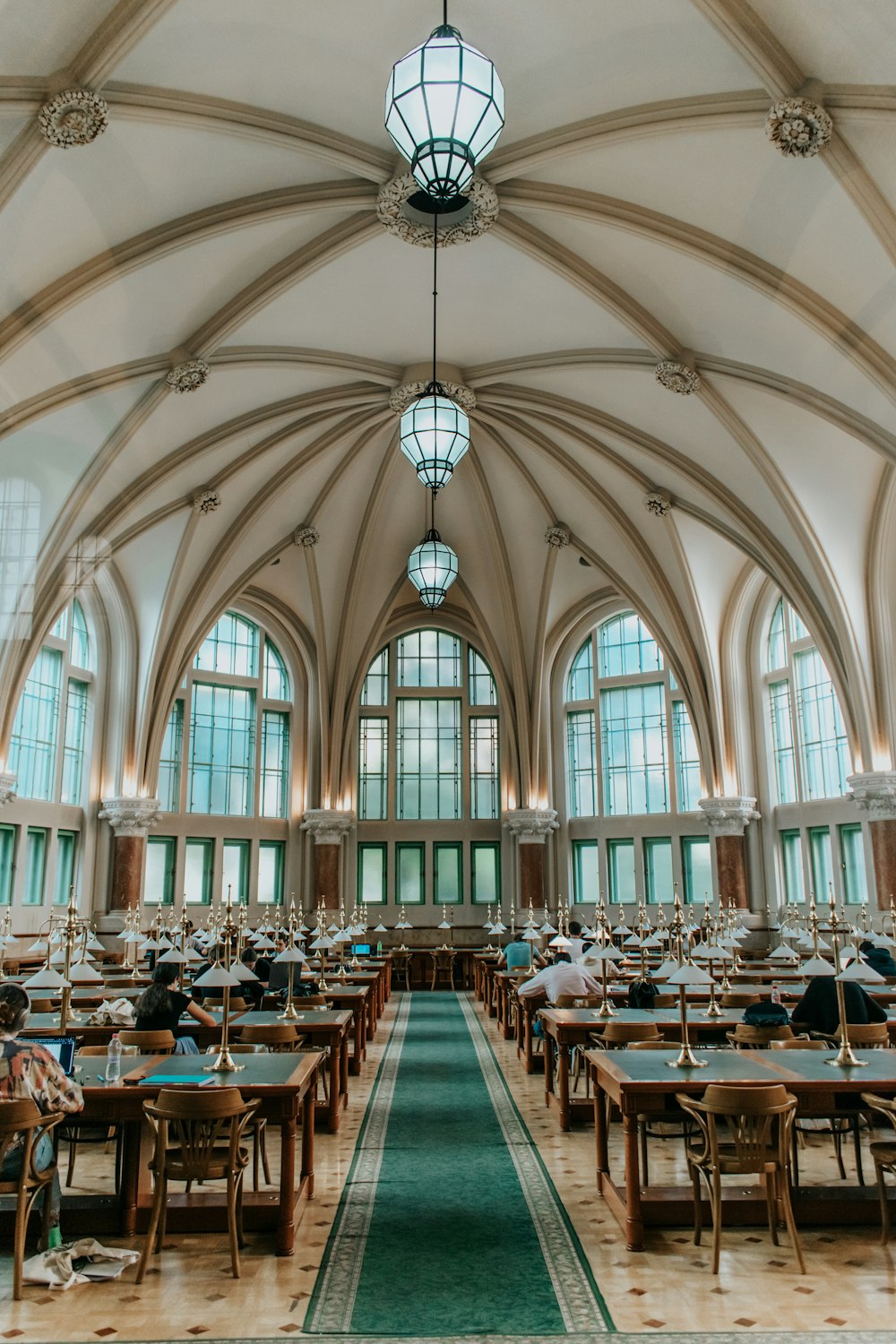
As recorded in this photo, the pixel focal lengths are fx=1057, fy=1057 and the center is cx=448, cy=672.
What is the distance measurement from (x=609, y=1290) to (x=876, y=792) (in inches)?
494

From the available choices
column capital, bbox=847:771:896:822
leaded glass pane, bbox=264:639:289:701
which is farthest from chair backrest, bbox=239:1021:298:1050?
leaded glass pane, bbox=264:639:289:701

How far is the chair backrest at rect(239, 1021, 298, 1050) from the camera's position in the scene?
317 inches

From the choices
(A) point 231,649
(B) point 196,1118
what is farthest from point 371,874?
(B) point 196,1118

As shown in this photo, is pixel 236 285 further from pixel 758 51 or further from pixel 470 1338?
pixel 470 1338

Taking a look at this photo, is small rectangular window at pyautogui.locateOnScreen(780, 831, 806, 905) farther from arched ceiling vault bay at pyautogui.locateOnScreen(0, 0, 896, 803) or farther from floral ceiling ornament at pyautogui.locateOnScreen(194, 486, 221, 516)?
floral ceiling ornament at pyautogui.locateOnScreen(194, 486, 221, 516)

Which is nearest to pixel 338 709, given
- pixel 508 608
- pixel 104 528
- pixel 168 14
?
pixel 508 608

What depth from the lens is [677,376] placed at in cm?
1341

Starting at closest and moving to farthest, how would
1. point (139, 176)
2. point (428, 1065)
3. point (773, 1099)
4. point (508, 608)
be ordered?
1. point (773, 1099)
2. point (139, 176)
3. point (428, 1065)
4. point (508, 608)

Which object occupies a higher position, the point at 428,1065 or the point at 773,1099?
the point at 773,1099

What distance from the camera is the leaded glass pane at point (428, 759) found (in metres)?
24.8

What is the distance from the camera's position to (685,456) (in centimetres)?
1625

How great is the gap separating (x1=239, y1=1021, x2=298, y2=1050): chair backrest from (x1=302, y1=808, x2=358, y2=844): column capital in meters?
14.9

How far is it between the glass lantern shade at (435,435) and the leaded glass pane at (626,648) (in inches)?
515

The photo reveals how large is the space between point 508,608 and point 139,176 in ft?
44.0
